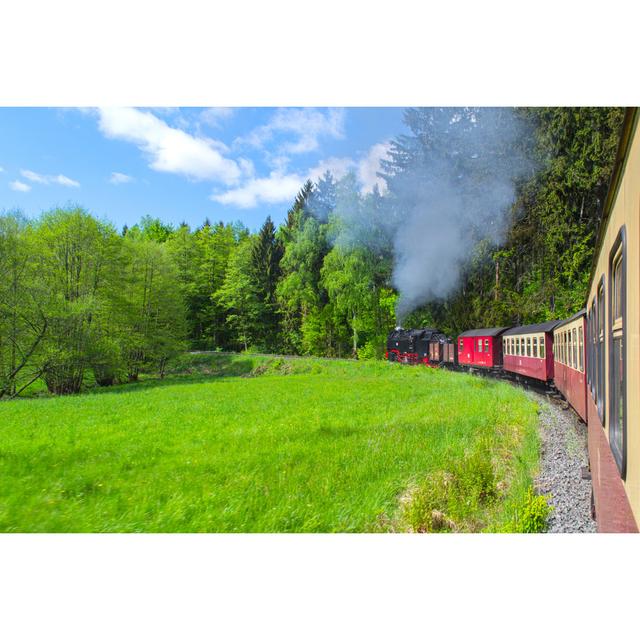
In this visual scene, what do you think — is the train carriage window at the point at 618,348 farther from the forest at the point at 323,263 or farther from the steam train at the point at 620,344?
the forest at the point at 323,263

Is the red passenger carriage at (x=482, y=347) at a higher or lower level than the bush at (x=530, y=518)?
higher

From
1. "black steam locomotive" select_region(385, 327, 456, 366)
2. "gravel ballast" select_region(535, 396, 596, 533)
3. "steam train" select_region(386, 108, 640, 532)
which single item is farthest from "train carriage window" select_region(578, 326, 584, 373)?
"black steam locomotive" select_region(385, 327, 456, 366)

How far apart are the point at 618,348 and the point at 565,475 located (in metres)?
1.81

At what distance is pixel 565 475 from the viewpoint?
2.89 meters

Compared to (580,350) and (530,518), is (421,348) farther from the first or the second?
(530,518)

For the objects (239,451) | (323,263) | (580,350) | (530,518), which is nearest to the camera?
(530,518)

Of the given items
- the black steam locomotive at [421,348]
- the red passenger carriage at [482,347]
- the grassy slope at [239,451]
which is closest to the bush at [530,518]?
the grassy slope at [239,451]

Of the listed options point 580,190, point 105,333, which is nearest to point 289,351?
point 105,333

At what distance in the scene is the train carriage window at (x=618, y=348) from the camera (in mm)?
1377

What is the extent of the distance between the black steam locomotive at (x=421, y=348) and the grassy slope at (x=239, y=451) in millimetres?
1401

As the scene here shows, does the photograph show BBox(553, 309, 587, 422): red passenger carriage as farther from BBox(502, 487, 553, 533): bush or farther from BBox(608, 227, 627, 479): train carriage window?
BBox(608, 227, 627, 479): train carriage window

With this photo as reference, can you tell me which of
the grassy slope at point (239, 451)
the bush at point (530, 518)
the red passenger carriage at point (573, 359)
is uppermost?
the red passenger carriage at point (573, 359)

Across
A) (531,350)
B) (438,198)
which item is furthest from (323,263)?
(531,350)

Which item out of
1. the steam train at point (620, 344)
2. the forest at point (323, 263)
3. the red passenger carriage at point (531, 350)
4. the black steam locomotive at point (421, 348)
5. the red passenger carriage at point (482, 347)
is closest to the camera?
the steam train at point (620, 344)
